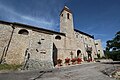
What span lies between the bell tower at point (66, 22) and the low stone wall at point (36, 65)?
967 cm

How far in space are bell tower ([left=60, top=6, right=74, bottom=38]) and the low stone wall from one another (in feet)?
31.7

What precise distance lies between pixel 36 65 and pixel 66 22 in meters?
12.7

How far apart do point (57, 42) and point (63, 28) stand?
410 cm

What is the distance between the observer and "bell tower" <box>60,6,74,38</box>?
22.8 m

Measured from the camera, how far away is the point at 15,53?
15.8 metres

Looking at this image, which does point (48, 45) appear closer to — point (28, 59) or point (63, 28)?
point (28, 59)

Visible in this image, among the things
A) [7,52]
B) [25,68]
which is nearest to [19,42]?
[7,52]

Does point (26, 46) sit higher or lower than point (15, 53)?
higher

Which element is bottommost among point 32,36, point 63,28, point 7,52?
point 7,52

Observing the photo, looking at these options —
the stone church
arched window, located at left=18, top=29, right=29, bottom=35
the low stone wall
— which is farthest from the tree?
arched window, located at left=18, top=29, right=29, bottom=35

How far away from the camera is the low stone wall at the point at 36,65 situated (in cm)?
1316

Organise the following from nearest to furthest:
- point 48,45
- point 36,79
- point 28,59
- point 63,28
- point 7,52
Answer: point 36,79
point 28,59
point 7,52
point 48,45
point 63,28

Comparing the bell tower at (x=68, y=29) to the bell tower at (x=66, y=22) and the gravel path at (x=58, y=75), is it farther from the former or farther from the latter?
the gravel path at (x=58, y=75)

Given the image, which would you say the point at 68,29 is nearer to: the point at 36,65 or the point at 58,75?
the point at 36,65
